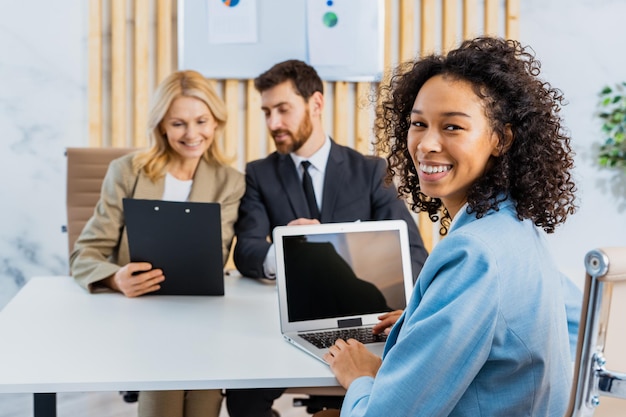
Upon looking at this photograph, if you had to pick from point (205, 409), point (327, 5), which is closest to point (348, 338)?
point (205, 409)

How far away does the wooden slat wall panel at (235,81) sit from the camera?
395 centimetres

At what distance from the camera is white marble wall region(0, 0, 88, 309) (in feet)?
12.9

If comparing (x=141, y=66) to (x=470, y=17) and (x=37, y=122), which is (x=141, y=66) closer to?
(x=37, y=122)

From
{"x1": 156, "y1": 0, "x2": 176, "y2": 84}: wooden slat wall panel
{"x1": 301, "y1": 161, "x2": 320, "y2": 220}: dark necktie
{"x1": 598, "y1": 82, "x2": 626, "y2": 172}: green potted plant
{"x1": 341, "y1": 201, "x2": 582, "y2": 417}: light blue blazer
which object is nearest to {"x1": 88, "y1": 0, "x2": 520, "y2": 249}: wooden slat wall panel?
{"x1": 156, "y1": 0, "x2": 176, "y2": 84}: wooden slat wall panel

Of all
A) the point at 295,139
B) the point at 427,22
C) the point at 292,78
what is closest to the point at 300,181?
the point at 295,139

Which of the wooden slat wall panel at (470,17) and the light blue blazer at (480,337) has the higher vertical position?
the wooden slat wall panel at (470,17)

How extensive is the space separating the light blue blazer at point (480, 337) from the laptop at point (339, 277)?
62 cm

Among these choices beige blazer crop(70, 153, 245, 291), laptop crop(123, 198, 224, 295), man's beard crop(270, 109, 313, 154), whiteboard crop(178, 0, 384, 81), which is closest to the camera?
laptop crop(123, 198, 224, 295)

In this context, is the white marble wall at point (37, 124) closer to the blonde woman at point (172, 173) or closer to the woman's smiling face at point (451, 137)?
the blonde woman at point (172, 173)

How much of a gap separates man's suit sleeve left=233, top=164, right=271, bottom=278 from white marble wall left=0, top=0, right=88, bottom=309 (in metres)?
1.52

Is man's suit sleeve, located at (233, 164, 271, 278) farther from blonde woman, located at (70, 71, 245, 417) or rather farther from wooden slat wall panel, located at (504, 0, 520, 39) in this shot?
wooden slat wall panel, located at (504, 0, 520, 39)

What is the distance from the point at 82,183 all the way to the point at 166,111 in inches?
22.2

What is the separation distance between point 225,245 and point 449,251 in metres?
1.66

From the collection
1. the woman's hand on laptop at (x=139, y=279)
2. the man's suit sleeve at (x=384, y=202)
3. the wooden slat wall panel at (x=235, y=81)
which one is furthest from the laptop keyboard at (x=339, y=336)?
the wooden slat wall panel at (x=235, y=81)
